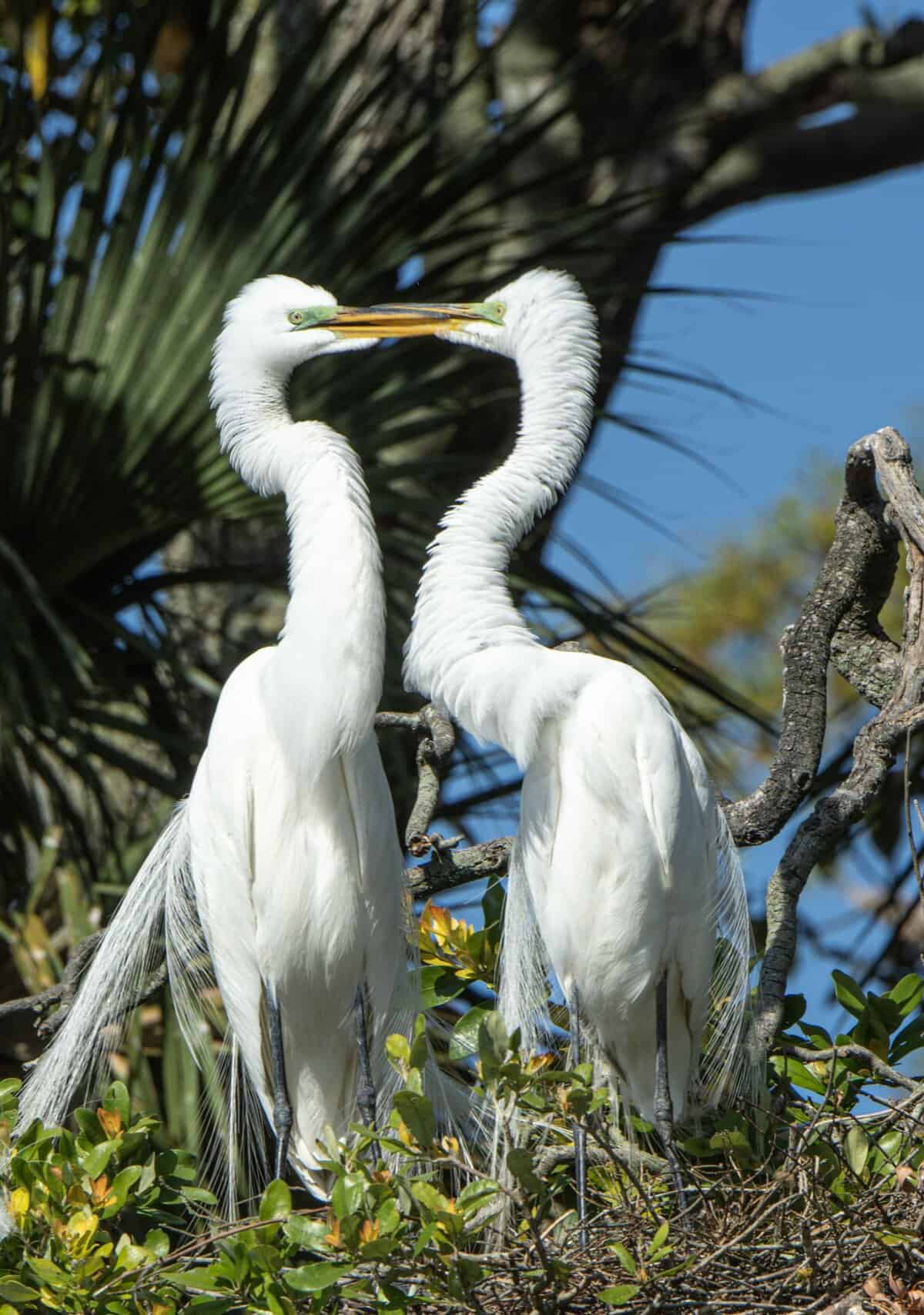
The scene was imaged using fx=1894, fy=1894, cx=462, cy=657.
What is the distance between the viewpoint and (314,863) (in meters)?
3.14

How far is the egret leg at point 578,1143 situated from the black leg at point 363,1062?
33 cm

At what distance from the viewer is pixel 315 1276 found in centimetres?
236

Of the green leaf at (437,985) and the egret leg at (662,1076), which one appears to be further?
the green leaf at (437,985)

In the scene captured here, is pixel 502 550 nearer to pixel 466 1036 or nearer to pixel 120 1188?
pixel 466 1036

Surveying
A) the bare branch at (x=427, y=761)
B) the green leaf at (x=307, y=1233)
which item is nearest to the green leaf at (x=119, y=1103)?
the green leaf at (x=307, y=1233)

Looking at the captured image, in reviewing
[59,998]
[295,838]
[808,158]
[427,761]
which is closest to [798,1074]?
[427,761]

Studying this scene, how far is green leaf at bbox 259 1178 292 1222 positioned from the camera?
251cm

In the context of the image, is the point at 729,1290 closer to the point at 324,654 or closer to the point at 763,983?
the point at 763,983

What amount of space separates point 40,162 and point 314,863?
1.88 metres

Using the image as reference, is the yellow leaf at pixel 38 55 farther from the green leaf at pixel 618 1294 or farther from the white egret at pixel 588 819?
the green leaf at pixel 618 1294

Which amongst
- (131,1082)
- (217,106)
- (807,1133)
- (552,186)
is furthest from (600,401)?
(807,1133)

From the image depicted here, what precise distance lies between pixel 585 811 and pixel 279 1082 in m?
0.72

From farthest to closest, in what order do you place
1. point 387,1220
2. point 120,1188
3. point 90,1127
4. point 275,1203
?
1. point 90,1127
2. point 120,1188
3. point 275,1203
4. point 387,1220

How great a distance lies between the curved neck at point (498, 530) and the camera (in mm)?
3051
